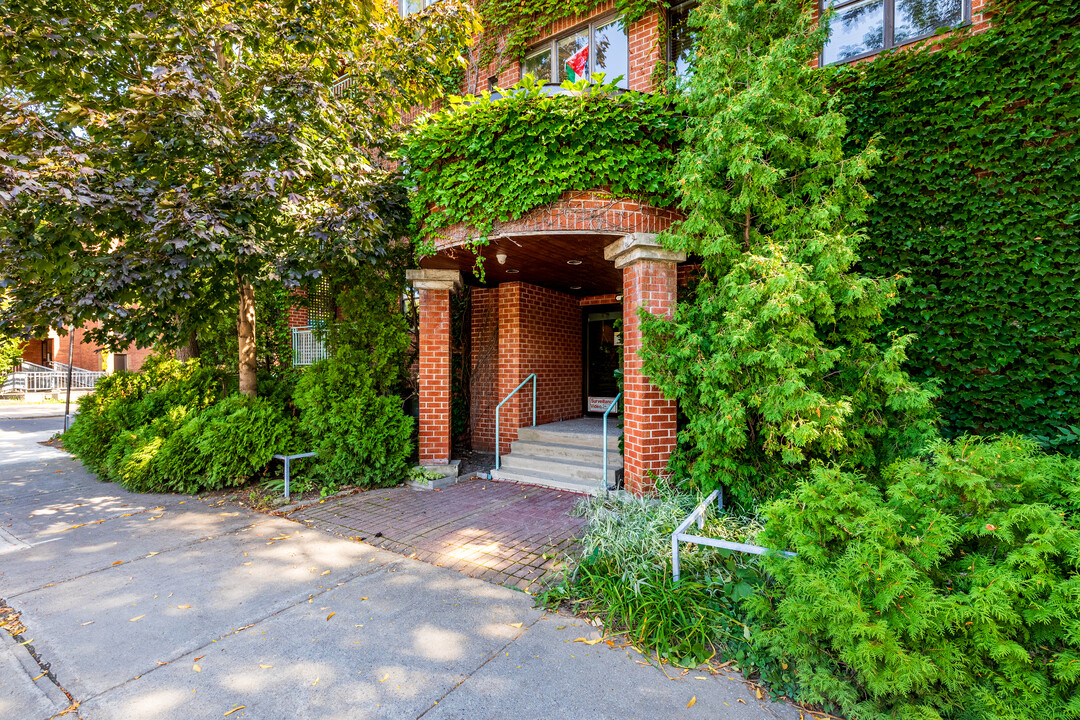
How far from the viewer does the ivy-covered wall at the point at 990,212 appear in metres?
3.88

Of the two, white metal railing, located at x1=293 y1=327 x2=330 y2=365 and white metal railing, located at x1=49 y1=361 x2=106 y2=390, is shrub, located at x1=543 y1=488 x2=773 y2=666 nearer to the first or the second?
white metal railing, located at x1=293 y1=327 x2=330 y2=365

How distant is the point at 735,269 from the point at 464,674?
3300 mm

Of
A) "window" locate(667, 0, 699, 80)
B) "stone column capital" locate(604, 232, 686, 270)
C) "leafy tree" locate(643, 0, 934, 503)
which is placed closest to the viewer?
"leafy tree" locate(643, 0, 934, 503)

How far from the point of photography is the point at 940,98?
14.2 ft

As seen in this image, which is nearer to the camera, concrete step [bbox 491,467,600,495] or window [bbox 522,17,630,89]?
concrete step [bbox 491,467,600,495]

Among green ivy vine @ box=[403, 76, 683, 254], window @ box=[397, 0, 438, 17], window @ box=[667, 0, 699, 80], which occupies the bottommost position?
green ivy vine @ box=[403, 76, 683, 254]

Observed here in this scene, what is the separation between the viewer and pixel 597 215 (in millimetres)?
4863

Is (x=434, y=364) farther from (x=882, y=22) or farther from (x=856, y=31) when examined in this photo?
(x=882, y=22)

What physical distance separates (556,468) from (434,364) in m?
2.20

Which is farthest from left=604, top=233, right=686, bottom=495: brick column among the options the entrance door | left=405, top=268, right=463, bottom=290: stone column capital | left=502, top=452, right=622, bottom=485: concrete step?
the entrance door

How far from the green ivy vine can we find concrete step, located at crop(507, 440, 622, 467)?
10.2 feet

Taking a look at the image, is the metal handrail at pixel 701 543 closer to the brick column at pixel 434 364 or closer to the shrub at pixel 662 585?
the shrub at pixel 662 585

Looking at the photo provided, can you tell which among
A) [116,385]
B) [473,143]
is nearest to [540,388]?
[473,143]

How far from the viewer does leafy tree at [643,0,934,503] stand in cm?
344
